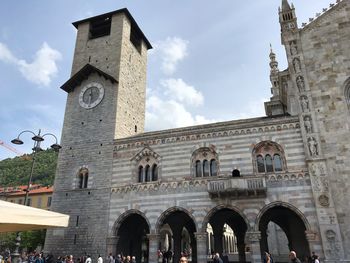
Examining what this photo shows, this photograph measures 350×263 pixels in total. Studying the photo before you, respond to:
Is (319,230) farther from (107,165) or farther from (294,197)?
(107,165)

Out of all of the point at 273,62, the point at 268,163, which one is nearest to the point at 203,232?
the point at 268,163

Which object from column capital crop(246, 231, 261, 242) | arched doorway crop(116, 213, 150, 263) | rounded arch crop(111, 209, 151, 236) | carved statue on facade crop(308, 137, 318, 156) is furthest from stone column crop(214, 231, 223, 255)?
carved statue on facade crop(308, 137, 318, 156)

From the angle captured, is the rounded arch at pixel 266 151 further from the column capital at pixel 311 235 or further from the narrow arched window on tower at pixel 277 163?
the column capital at pixel 311 235

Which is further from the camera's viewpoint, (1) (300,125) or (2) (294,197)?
(1) (300,125)

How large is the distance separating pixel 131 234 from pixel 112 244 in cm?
287

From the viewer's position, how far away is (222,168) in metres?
18.9

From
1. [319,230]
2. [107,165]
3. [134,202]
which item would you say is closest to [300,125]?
[319,230]

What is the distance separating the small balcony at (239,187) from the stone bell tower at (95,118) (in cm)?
802

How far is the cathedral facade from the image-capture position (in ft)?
55.4

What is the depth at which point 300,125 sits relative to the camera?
18312 millimetres

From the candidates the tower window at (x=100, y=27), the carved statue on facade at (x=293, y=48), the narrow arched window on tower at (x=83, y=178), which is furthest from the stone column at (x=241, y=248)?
the tower window at (x=100, y=27)

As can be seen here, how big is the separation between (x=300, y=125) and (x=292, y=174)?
3.24 meters

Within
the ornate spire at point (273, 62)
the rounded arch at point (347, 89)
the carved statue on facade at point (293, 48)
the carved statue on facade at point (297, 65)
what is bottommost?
the rounded arch at point (347, 89)

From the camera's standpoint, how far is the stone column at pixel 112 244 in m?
19.4
